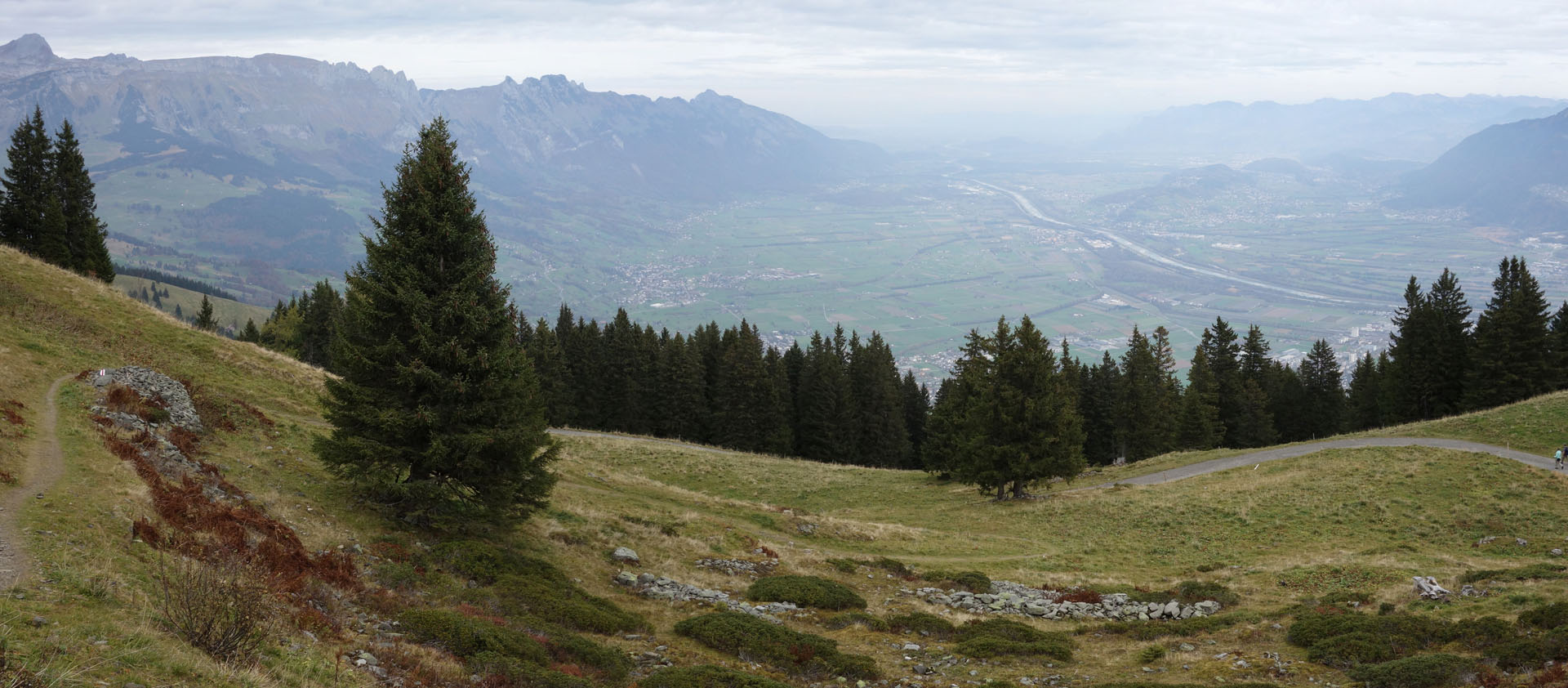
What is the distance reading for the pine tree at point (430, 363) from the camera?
19125 mm

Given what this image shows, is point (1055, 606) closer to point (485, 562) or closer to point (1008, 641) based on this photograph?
point (1008, 641)

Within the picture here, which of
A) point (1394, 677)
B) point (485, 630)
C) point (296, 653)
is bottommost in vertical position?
point (1394, 677)

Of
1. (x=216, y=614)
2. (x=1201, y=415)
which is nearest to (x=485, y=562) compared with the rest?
(x=216, y=614)

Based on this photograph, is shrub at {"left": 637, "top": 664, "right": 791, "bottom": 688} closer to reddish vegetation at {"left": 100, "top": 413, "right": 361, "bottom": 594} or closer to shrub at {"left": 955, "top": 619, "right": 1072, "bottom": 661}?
shrub at {"left": 955, "top": 619, "right": 1072, "bottom": 661}

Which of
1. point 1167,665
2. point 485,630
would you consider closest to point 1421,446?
point 1167,665

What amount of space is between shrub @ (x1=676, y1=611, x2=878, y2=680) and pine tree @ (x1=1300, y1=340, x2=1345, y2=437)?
3369 inches

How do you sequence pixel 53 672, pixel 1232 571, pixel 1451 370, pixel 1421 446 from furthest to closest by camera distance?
pixel 1451 370 < pixel 1421 446 < pixel 1232 571 < pixel 53 672

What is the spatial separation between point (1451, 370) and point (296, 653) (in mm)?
85532

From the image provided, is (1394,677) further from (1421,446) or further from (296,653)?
(1421,446)

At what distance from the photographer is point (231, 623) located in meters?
9.82

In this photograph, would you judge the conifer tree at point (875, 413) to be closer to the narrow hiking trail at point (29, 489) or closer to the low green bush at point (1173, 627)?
the low green bush at point (1173, 627)

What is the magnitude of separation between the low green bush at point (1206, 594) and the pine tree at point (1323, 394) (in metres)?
72.7

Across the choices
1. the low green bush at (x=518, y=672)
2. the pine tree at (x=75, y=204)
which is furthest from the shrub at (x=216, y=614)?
the pine tree at (x=75, y=204)

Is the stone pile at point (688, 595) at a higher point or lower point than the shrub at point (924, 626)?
higher
